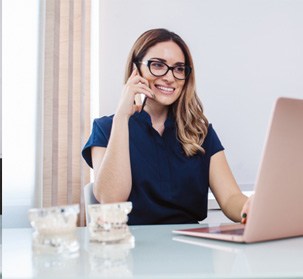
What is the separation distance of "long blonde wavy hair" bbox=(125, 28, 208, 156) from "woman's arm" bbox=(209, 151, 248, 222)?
75mm

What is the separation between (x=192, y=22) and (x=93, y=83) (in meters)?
0.70

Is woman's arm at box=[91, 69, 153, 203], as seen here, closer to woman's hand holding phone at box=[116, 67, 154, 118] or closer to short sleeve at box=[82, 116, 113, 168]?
woman's hand holding phone at box=[116, 67, 154, 118]

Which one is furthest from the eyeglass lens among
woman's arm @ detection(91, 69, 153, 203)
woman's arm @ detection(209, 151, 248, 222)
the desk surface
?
the desk surface

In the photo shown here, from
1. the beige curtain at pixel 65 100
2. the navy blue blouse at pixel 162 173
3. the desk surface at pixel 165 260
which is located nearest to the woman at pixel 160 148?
the navy blue blouse at pixel 162 173

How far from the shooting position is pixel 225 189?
5.51 feet

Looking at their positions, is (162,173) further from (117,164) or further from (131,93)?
(131,93)

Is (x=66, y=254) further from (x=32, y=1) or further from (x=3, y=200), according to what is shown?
(x=32, y=1)

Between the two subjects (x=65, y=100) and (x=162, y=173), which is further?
(x=65, y=100)

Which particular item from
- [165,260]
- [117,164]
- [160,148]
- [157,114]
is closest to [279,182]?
[165,260]

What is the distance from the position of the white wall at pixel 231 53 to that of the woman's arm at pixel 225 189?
1.09 meters

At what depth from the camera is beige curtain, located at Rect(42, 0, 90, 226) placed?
8.77ft

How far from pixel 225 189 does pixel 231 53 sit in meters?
1.42

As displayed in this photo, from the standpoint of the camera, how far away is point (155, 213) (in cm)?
163

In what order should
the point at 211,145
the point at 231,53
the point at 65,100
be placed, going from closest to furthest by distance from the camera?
the point at 211,145, the point at 65,100, the point at 231,53
